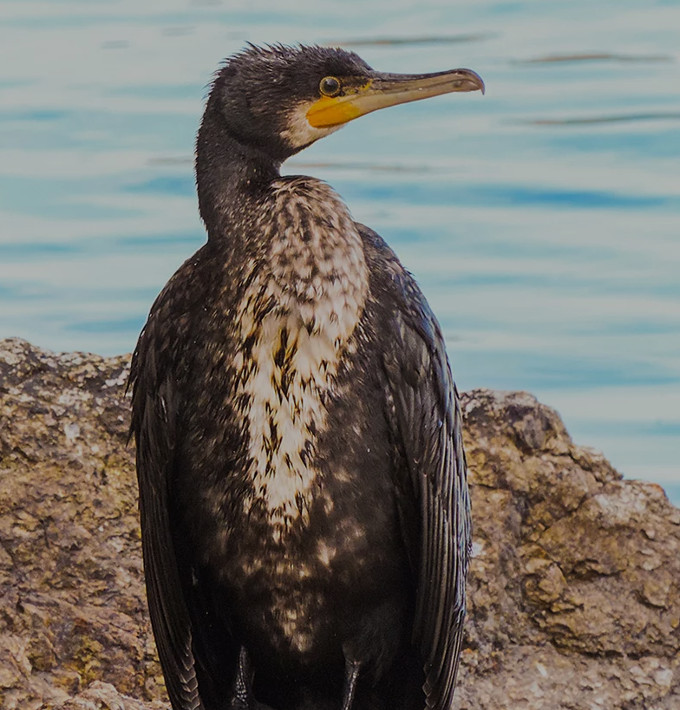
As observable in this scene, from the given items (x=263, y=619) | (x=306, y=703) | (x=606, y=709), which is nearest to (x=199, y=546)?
(x=263, y=619)

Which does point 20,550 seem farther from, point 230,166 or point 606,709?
point 606,709

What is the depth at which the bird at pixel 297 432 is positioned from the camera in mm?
4078

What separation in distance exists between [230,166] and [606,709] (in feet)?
5.72

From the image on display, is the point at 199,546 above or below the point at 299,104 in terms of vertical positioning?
below

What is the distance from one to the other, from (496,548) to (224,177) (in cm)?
137

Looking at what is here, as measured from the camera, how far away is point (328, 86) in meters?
4.29

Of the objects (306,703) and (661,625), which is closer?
(306,703)

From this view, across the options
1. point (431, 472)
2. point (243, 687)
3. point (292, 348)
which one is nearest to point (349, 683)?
point (243, 687)

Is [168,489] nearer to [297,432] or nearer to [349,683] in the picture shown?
[297,432]

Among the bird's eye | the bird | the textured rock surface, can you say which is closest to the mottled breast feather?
the bird

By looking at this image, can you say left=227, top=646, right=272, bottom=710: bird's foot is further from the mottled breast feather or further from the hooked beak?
the hooked beak

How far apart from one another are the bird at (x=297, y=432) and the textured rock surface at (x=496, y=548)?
47cm

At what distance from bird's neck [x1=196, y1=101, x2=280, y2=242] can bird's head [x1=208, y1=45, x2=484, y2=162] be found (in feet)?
0.08

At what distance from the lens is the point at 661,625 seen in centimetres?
493
